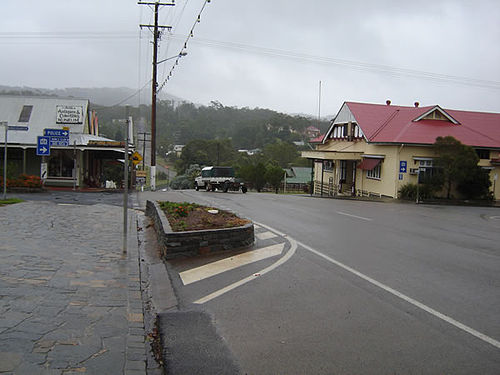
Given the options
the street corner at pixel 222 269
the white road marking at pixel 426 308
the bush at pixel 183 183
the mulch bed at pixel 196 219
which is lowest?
the bush at pixel 183 183

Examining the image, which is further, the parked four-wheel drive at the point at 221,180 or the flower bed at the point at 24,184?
the parked four-wheel drive at the point at 221,180

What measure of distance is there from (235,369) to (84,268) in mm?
4591

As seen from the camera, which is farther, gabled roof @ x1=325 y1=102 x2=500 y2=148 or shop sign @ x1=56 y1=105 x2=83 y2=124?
gabled roof @ x1=325 y1=102 x2=500 y2=148

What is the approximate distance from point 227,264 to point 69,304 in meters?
3.41

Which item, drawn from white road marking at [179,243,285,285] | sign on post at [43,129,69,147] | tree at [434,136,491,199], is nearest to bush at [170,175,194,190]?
tree at [434,136,491,199]

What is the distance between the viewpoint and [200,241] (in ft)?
31.8

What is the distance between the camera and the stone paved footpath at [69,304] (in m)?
4.52

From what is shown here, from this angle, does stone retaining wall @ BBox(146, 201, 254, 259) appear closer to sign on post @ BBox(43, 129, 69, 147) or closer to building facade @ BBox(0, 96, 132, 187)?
sign on post @ BBox(43, 129, 69, 147)

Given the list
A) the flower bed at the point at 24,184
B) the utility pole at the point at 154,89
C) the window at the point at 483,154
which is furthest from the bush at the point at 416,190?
the flower bed at the point at 24,184

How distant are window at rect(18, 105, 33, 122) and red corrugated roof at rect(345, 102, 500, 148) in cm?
2462

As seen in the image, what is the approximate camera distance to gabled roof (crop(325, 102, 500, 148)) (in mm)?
34719

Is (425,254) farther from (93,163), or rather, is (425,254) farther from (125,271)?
(93,163)

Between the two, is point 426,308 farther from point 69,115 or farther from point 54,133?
point 69,115

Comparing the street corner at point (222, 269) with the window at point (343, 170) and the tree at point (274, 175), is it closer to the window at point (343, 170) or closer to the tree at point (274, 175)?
the window at point (343, 170)
